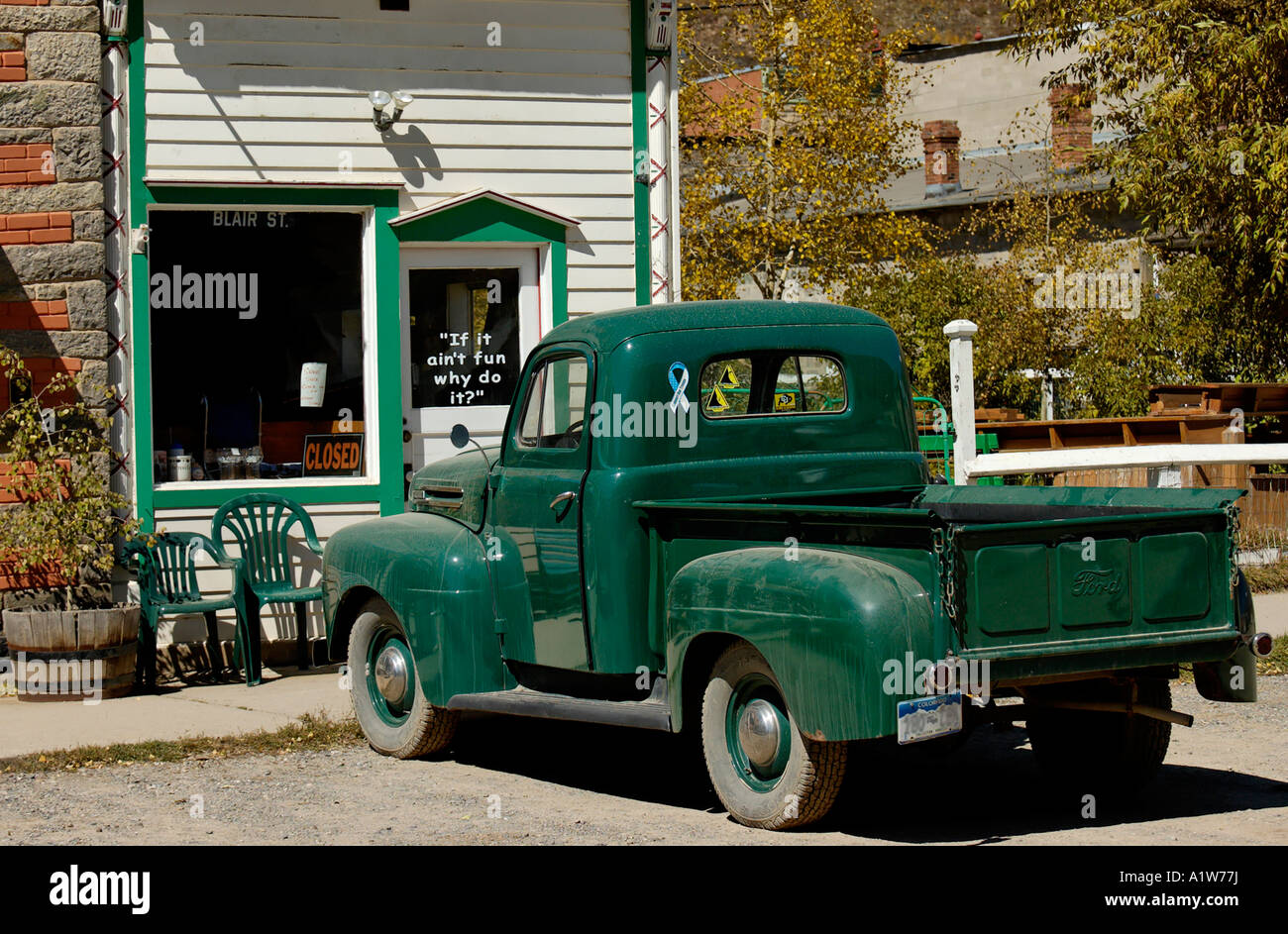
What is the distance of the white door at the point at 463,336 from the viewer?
10883mm

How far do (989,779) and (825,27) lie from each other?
19413 millimetres

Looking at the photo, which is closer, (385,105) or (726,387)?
(726,387)

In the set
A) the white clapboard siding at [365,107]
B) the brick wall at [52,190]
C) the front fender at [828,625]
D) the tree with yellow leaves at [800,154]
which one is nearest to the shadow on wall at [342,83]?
the white clapboard siding at [365,107]

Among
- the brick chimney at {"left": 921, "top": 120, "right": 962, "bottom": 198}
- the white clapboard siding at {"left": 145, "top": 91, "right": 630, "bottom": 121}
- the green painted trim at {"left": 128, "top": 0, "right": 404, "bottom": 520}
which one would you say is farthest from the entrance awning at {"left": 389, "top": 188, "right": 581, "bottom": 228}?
the brick chimney at {"left": 921, "top": 120, "right": 962, "bottom": 198}

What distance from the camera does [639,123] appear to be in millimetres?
11211

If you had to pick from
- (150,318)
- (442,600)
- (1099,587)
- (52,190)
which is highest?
(52,190)

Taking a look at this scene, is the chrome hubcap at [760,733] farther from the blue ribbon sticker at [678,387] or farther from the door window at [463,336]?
the door window at [463,336]

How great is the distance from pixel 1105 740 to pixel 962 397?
5.08m

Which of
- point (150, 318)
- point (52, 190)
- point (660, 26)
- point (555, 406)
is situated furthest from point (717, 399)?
point (52, 190)

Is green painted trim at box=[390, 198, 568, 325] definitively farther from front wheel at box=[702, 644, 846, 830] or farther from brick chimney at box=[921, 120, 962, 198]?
brick chimney at box=[921, 120, 962, 198]

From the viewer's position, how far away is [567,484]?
684 cm

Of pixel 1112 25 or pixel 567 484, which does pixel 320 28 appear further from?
pixel 1112 25

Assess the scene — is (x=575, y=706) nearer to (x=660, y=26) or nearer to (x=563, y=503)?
(x=563, y=503)

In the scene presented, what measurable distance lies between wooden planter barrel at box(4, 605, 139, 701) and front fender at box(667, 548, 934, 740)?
447cm
